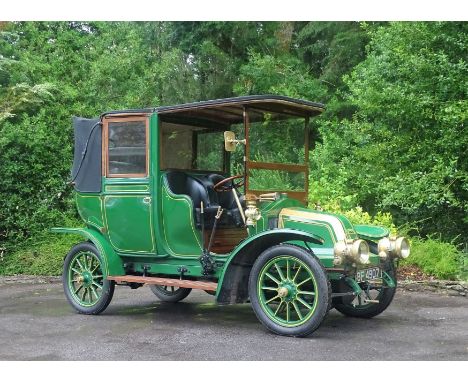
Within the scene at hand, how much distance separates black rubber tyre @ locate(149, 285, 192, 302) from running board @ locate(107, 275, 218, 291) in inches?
48.3

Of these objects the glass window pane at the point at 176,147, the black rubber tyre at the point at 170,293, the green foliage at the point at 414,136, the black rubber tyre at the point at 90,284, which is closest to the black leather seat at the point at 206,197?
the glass window pane at the point at 176,147

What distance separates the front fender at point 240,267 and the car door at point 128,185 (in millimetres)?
1108

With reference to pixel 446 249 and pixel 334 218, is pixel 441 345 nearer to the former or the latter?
pixel 334 218

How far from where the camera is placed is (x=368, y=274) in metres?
6.35

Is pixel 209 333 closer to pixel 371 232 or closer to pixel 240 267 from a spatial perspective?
pixel 240 267

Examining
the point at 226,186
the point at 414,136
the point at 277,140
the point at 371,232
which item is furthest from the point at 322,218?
the point at 414,136

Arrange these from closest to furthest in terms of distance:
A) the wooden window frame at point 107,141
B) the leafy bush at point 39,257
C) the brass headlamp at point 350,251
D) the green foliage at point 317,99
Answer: the brass headlamp at point 350,251 < the wooden window frame at point 107,141 < the green foliage at point 317,99 < the leafy bush at point 39,257

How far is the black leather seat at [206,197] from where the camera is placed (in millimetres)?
6988

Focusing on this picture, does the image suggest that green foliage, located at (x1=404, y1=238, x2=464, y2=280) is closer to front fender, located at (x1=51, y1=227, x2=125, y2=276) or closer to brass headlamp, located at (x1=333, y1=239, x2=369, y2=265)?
Result: brass headlamp, located at (x1=333, y1=239, x2=369, y2=265)

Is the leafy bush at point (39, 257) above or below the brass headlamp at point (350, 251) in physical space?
below

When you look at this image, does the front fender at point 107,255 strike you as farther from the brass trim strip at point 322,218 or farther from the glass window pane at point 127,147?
the brass trim strip at point 322,218

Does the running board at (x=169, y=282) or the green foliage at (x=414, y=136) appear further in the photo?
the green foliage at (x=414, y=136)

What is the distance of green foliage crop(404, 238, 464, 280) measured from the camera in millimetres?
9281

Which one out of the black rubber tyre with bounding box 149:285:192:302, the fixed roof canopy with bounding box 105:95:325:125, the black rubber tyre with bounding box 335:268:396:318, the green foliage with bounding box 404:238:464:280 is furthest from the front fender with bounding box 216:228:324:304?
the green foliage with bounding box 404:238:464:280
